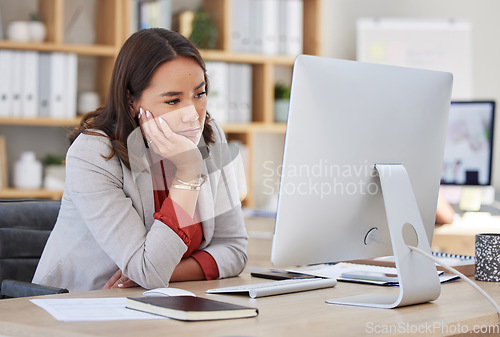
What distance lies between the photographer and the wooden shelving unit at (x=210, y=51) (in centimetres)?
332

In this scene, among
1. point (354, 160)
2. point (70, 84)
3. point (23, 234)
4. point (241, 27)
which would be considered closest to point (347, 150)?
point (354, 160)

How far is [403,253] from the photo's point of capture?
128cm

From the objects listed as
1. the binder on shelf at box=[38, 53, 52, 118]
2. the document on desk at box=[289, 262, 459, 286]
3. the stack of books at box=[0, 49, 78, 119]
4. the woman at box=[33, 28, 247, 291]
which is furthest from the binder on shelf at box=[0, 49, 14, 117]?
the document on desk at box=[289, 262, 459, 286]

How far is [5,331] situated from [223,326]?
1.13ft

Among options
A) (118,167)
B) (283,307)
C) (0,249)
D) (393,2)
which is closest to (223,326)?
(283,307)

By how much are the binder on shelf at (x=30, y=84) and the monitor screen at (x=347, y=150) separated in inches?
92.5

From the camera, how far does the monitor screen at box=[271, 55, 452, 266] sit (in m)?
1.22

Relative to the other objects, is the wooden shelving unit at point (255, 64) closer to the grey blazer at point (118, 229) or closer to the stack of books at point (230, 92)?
the stack of books at point (230, 92)

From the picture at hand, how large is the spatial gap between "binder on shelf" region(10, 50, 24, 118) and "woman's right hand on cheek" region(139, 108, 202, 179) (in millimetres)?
1773

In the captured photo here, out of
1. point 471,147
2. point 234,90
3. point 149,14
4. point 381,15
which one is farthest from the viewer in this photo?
point 381,15

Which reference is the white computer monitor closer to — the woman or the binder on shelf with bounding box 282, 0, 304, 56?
the woman

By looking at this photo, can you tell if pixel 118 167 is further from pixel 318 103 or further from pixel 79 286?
pixel 318 103

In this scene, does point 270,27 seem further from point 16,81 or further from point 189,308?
point 189,308

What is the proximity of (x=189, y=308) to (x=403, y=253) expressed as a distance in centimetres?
44
